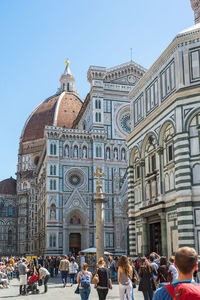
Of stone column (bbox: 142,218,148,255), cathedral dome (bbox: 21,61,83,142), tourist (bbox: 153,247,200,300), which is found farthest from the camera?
cathedral dome (bbox: 21,61,83,142)

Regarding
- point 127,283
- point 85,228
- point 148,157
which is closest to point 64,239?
point 85,228

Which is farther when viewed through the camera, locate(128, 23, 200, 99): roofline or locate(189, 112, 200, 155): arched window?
locate(128, 23, 200, 99): roofline

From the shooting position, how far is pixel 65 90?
336 feet

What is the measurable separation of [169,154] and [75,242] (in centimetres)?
3097

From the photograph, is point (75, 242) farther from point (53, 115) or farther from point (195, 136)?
point (53, 115)

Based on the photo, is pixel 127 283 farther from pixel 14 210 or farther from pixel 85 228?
pixel 14 210

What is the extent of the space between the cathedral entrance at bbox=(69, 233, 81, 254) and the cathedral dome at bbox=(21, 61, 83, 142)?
4422cm

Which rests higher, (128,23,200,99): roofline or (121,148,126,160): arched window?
(128,23,200,99): roofline

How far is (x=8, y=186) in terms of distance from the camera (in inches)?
3329

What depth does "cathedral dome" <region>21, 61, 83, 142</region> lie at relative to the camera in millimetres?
92812

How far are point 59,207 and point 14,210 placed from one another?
109ft

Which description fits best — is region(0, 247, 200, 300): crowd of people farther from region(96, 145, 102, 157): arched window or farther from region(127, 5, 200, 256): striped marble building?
region(96, 145, 102, 157): arched window

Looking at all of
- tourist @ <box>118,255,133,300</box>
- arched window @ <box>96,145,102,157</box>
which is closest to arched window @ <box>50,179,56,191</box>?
arched window @ <box>96,145,102,157</box>

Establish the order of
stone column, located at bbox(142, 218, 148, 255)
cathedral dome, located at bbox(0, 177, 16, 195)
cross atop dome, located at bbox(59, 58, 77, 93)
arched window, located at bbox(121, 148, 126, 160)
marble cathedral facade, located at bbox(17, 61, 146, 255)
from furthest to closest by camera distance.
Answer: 1. cross atop dome, located at bbox(59, 58, 77, 93)
2. cathedral dome, located at bbox(0, 177, 16, 195)
3. arched window, located at bbox(121, 148, 126, 160)
4. marble cathedral facade, located at bbox(17, 61, 146, 255)
5. stone column, located at bbox(142, 218, 148, 255)
